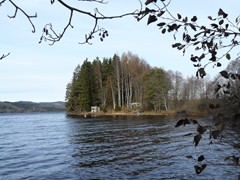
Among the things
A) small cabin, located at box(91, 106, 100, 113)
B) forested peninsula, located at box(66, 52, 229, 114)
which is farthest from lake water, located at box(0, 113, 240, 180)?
small cabin, located at box(91, 106, 100, 113)

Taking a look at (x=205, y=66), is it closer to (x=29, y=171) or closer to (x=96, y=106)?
(x=29, y=171)

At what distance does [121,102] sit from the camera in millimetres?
84375

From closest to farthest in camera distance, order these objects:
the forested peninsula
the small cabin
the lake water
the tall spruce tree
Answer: the lake water < the forested peninsula < the small cabin < the tall spruce tree

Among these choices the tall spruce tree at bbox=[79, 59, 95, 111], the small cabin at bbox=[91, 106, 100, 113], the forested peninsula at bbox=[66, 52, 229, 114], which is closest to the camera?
the forested peninsula at bbox=[66, 52, 229, 114]

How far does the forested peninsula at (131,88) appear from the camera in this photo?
7244 centimetres

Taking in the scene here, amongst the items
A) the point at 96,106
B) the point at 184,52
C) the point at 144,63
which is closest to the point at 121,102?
the point at 96,106

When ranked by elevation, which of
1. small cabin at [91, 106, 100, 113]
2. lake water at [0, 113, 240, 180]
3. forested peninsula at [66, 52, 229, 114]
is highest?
forested peninsula at [66, 52, 229, 114]

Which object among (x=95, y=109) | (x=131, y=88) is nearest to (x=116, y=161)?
(x=131, y=88)

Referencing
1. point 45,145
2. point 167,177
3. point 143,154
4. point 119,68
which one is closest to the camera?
point 167,177

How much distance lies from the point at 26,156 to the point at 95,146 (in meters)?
5.01

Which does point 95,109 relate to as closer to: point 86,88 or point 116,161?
point 86,88

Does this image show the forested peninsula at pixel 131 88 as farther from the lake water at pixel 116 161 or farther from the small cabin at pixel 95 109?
the lake water at pixel 116 161

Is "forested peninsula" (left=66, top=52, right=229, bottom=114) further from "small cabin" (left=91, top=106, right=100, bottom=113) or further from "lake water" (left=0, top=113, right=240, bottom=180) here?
"lake water" (left=0, top=113, right=240, bottom=180)

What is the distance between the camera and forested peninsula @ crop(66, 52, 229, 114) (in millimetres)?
72438
